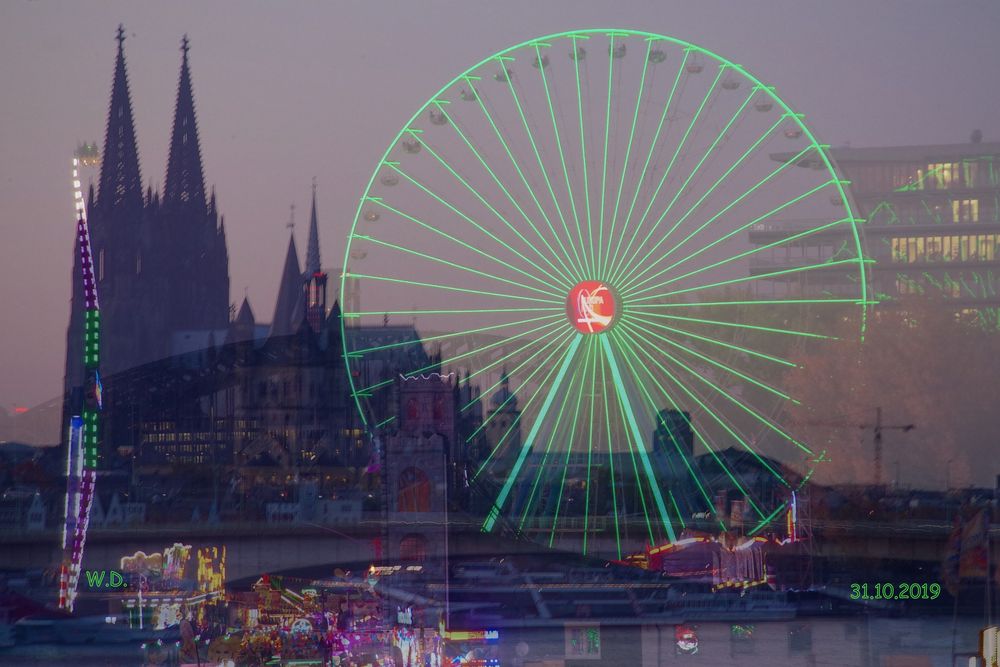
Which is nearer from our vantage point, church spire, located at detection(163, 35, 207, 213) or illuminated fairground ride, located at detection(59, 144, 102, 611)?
illuminated fairground ride, located at detection(59, 144, 102, 611)

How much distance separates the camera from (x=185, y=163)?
11481cm

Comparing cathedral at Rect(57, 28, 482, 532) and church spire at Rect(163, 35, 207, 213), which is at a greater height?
church spire at Rect(163, 35, 207, 213)

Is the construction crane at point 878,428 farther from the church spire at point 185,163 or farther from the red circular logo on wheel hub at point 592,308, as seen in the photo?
the church spire at point 185,163

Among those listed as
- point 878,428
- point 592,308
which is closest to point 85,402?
point 592,308

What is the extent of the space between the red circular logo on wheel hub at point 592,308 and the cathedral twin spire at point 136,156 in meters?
79.7

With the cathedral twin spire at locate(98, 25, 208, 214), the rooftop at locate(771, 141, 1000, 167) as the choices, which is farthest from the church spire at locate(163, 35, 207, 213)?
the rooftop at locate(771, 141, 1000, 167)

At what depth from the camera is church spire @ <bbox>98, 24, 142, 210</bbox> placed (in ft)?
360

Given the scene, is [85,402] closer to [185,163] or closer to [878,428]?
[878,428]

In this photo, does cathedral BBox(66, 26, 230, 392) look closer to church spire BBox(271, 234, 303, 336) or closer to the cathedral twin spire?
the cathedral twin spire

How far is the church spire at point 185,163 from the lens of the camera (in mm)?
113875

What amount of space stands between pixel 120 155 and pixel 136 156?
4.36 ft

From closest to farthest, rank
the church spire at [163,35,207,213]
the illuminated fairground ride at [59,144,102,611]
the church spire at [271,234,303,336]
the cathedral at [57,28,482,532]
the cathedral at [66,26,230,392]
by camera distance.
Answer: the illuminated fairground ride at [59,144,102,611] → the cathedral at [57,28,482,532] → the cathedral at [66,26,230,392] → the church spire at [163,35,207,213] → the church spire at [271,234,303,336]

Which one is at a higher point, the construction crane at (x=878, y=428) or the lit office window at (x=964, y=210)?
the lit office window at (x=964, y=210)

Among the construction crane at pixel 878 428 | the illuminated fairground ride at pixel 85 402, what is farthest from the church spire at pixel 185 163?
the illuminated fairground ride at pixel 85 402
